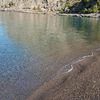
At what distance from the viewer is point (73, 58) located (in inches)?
1495

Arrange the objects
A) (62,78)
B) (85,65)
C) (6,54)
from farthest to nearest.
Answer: (6,54) → (85,65) → (62,78)

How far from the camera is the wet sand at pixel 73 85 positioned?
22.2m

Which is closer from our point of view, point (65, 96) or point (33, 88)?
point (65, 96)

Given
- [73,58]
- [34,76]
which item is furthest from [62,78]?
[73,58]

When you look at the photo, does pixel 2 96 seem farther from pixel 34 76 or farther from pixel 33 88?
pixel 34 76

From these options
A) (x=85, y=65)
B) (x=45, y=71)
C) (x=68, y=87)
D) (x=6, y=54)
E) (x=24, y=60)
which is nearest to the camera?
(x=68, y=87)

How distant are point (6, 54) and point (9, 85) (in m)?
14.6

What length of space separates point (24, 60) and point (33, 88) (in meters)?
11.6

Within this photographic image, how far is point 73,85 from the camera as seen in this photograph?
25.1 metres

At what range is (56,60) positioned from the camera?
36.7m

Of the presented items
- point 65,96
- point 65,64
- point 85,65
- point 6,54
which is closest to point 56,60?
point 65,64

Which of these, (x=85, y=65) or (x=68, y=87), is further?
(x=85, y=65)

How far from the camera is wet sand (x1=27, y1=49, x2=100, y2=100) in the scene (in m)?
22.2

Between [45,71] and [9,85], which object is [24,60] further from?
[9,85]
